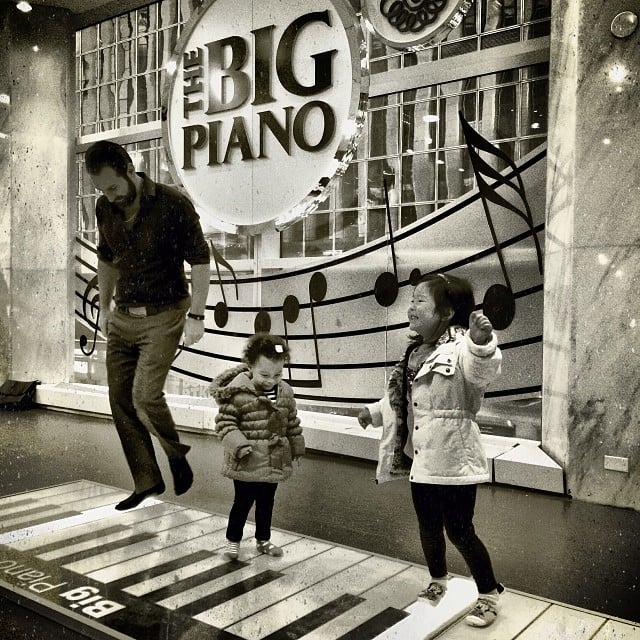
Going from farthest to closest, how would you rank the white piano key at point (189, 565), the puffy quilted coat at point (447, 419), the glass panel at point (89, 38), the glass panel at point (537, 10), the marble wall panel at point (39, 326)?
the marble wall panel at point (39, 326), the glass panel at point (89, 38), the white piano key at point (189, 565), the glass panel at point (537, 10), the puffy quilted coat at point (447, 419)

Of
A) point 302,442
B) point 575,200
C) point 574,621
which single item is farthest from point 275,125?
point 574,621

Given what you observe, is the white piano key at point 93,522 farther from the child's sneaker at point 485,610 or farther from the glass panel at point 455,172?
the glass panel at point 455,172

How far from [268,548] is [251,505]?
0.61 ft

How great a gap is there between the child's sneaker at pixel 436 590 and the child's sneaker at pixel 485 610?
4.5 inches

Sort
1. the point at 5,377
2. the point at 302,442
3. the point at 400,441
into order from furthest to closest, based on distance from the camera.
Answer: the point at 5,377, the point at 302,442, the point at 400,441

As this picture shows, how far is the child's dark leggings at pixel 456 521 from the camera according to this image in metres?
2.08

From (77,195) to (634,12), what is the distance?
8.49 feet

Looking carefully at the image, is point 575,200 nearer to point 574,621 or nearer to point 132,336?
point 574,621

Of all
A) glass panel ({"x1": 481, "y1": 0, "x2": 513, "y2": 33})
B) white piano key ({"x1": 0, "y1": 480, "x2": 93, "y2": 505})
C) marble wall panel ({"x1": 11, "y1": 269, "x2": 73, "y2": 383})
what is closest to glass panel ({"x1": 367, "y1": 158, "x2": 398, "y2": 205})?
glass panel ({"x1": 481, "y1": 0, "x2": 513, "y2": 33})

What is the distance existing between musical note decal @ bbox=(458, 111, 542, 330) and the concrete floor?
613mm

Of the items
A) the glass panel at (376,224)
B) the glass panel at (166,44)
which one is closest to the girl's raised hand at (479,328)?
the glass panel at (376,224)

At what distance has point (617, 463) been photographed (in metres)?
3.00

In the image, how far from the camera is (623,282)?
311cm

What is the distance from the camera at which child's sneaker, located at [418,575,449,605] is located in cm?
224
